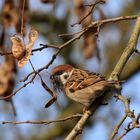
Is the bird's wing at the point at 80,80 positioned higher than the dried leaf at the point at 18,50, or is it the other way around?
the dried leaf at the point at 18,50

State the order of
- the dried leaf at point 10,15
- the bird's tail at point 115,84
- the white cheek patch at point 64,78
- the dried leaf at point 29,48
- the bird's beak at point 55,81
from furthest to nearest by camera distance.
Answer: the dried leaf at point 10,15, the white cheek patch at point 64,78, the bird's beak at point 55,81, the bird's tail at point 115,84, the dried leaf at point 29,48

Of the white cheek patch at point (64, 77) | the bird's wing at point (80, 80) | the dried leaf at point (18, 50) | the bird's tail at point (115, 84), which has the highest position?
the dried leaf at point (18, 50)

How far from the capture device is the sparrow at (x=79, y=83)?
2.78 m

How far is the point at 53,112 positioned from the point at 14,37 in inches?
184

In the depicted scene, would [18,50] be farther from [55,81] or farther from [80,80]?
[80,80]

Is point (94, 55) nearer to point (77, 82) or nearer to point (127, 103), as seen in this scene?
point (77, 82)

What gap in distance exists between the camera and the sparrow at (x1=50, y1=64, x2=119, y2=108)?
109 inches

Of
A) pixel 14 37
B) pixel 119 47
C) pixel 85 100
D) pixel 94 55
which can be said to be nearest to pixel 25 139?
pixel 119 47

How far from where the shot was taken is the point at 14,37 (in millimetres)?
2389

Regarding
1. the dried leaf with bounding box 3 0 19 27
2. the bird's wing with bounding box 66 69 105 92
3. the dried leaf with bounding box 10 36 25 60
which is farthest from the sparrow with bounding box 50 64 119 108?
the dried leaf with bounding box 3 0 19 27

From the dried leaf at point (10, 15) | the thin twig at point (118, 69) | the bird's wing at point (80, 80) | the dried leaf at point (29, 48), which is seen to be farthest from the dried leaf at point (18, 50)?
the dried leaf at point (10, 15)

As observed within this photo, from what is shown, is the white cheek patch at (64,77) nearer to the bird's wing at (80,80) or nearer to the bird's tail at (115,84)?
the bird's wing at (80,80)

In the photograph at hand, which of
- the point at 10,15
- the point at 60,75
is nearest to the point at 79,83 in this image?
the point at 60,75

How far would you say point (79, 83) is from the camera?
9.75ft
